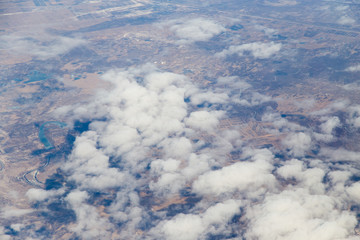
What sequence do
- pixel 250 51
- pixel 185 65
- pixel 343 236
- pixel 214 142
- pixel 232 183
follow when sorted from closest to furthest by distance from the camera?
1. pixel 343 236
2. pixel 232 183
3. pixel 214 142
4. pixel 185 65
5. pixel 250 51

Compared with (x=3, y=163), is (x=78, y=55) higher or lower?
higher

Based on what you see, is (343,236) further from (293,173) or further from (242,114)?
(242,114)

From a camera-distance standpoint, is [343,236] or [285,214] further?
[285,214]

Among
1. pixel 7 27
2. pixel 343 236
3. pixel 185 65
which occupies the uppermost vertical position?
pixel 7 27

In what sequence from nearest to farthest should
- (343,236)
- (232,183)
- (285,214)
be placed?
(343,236) < (285,214) < (232,183)

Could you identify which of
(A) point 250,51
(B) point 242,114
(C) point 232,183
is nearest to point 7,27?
(A) point 250,51

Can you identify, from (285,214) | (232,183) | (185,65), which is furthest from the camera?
(185,65)

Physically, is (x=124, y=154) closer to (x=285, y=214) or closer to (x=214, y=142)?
(x=214, y=142)

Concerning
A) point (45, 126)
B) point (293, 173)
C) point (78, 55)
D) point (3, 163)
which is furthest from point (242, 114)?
point (78, 55)

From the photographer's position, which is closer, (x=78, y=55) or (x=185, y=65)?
(x=185, y=65)
